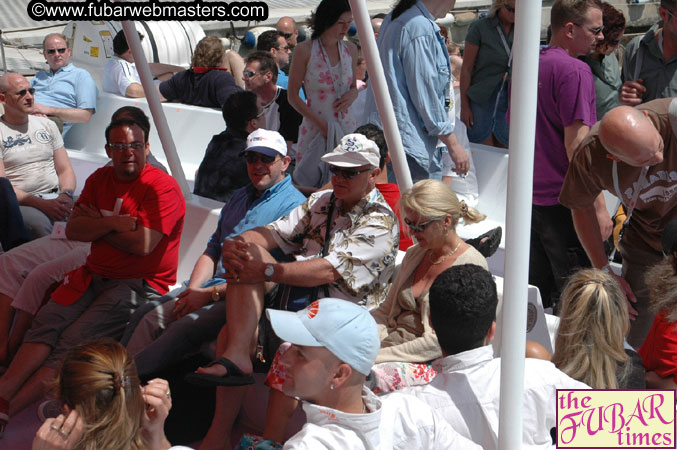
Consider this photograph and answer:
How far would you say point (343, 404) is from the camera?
82.7 inches

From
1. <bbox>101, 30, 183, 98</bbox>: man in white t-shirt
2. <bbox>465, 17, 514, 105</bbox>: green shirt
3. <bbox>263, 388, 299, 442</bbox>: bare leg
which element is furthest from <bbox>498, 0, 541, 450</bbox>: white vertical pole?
<bbox>101, 30, 183, 98</bbox>: man in white t-shirt

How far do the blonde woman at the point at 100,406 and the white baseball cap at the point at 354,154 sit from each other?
1.36 metres

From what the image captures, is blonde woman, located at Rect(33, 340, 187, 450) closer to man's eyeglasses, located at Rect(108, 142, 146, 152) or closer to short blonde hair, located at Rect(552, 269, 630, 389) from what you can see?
short blonde hair, located at Rect(552, 269, 630, 389)

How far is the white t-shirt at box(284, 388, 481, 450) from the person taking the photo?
2.03 m

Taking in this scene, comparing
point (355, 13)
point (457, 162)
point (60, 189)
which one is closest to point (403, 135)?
point (457, 162)

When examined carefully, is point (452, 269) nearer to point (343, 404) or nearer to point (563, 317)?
point (563, 317)

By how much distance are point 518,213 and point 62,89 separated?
600 cm

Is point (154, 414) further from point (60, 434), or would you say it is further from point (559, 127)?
point (559, 127)

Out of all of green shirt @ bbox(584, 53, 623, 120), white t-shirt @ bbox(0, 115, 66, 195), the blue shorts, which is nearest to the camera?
green shirt @ bbox(584, 53, 623, 120)

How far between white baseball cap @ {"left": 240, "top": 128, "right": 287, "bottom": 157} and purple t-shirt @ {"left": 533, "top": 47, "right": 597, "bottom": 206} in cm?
128

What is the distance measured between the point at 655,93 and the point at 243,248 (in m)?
2.81

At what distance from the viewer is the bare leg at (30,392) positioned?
379 cm

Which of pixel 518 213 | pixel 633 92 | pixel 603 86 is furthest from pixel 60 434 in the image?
pixel 603 86

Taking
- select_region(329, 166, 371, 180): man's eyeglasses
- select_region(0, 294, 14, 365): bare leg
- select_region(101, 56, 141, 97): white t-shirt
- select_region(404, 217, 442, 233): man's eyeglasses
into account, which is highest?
select_region(101, 56, 141, 97): white t-shirt
